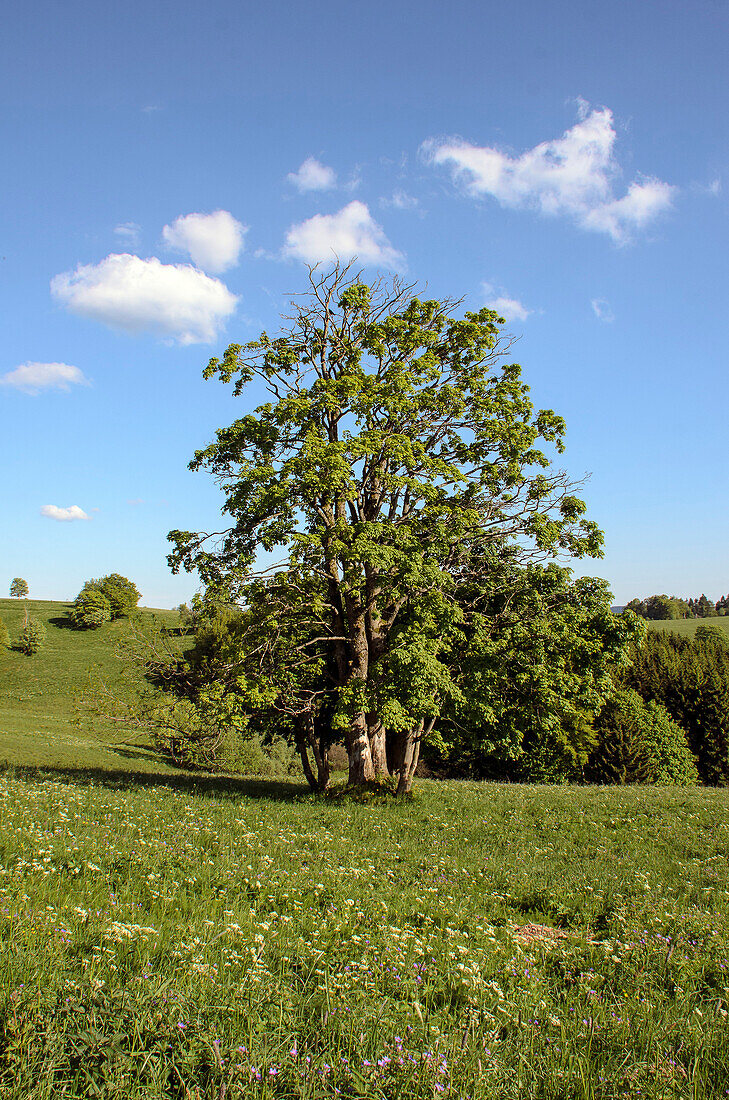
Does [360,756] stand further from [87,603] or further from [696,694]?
[87,603]

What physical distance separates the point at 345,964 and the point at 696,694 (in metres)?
57.4

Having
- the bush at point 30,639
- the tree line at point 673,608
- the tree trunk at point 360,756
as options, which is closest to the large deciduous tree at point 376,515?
the tree trunk at point 360,756

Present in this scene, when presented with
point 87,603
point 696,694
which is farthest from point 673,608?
point 87,603

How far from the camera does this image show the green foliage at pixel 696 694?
5206 centimetres

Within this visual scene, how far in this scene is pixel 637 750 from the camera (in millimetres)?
46125

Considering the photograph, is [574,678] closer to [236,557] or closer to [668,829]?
[668,829]

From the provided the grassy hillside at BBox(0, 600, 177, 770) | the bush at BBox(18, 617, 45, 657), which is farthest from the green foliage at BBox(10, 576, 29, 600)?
the bush at BBox(18, 617, 45, 657)

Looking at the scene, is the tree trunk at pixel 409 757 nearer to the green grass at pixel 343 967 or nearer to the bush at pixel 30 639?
the green grass at pixel 343 967

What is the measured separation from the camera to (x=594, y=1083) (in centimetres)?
378

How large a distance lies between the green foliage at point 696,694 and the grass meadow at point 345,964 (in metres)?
46.5

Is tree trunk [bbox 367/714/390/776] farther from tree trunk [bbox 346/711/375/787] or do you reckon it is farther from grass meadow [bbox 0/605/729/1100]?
grass meadow [bbox 0/605/729/1100]

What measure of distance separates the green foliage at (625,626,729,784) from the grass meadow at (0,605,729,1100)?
153 ft

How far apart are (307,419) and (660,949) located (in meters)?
16.1

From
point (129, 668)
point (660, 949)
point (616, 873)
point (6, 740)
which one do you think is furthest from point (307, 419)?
point (6, 740)
